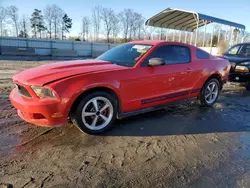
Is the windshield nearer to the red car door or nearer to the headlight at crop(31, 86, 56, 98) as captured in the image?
the red car door

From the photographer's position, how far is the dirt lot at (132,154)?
8.30ft

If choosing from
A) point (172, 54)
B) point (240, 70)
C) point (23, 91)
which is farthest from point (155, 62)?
point (240, 70)

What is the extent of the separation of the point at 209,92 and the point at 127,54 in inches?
99.1

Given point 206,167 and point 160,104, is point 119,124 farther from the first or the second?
point 206,167

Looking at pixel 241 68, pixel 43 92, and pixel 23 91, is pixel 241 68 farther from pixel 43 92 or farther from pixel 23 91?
pixel 23 91

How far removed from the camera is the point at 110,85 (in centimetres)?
361

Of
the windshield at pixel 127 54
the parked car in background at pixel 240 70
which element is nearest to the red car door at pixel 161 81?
the windshield at pixel 127 54

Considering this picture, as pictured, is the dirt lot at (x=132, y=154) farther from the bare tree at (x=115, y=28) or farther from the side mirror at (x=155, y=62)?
the bare tree at (x=115, y=28)

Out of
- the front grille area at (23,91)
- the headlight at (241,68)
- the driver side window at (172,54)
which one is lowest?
the front grille area at (23,91)

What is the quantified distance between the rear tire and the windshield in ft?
6.48

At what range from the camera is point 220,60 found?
18.7ft

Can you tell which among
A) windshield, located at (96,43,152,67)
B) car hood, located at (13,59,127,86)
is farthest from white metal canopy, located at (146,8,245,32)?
car hood, located at (13,59,127,86)

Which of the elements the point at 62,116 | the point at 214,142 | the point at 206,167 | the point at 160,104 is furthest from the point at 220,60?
the point at 62,116

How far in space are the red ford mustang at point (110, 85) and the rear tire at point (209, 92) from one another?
0.72 ft
